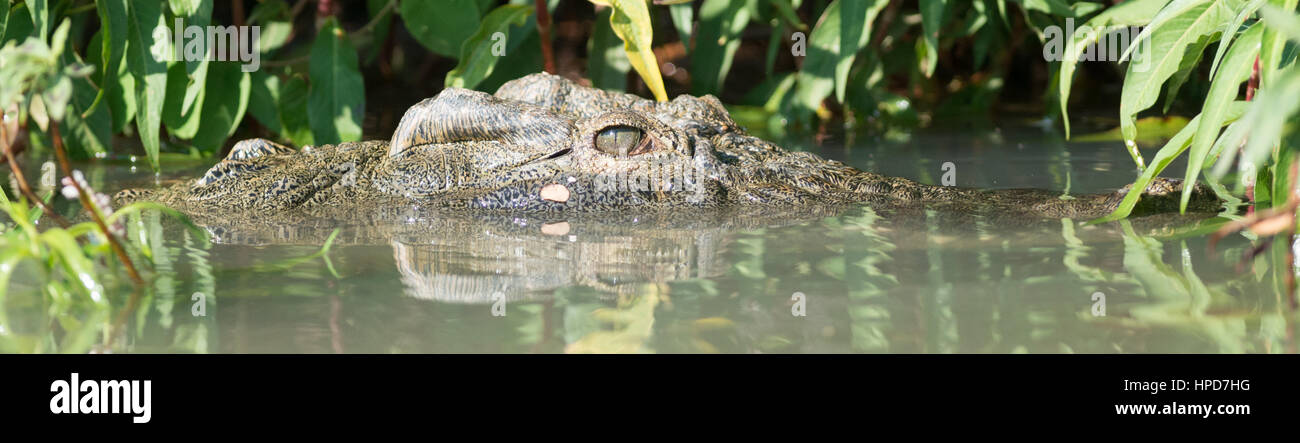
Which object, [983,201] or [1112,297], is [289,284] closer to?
[1112,297]

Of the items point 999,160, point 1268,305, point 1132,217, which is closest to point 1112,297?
point 1268,305

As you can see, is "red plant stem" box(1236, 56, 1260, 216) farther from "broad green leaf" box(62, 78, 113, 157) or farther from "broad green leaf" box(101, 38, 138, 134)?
"broad green leaf" box(62, 78, 113, 157)

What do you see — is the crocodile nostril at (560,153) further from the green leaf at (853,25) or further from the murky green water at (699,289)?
the green leaf at (853,25)

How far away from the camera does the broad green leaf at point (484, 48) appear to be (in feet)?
18.1

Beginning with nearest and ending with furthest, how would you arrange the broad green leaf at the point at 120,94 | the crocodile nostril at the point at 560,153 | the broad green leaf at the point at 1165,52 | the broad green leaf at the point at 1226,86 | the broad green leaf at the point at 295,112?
the broad green leaf at the point at 1226,86
the broad green leaf at the point at 1165,52
the crocodile nostril at the point at 560,153
the broad green leaf at the point at 120,94
the broad green leaf at the point at 295,112

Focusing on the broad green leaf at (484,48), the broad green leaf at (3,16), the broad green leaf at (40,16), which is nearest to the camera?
the broad green leaf at (40,16)

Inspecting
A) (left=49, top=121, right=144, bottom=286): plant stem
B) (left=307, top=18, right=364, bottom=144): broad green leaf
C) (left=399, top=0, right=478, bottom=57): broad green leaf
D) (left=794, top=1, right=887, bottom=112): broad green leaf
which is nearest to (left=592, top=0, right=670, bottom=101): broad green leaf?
(left=399, top=0, right=478, bottom=57): broad green leaf

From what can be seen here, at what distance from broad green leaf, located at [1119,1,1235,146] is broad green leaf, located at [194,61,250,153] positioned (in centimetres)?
348

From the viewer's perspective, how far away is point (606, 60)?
6551 millimetres

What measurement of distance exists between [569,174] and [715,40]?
8.52 feet

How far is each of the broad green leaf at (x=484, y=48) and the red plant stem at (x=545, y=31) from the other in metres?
0.43

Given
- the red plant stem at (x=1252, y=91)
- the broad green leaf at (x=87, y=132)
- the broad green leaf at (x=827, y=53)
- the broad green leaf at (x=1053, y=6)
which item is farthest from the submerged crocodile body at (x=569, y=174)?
the broad green leaf at (x=1053, y=6)

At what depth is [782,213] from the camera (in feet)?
13.3

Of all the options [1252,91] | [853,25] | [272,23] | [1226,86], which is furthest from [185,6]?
[1252,91]
